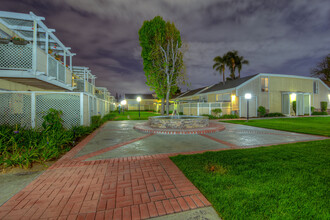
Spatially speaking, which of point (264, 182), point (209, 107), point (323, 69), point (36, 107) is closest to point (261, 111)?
point (209, 107)

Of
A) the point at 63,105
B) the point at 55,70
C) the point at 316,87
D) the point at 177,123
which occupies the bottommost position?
the point at 177,123

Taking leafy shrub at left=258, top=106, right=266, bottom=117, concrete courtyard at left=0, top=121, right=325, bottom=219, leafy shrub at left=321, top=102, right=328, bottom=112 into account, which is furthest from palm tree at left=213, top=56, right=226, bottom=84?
concrete courtyard at left=0, top=121, right=325, bottom=219

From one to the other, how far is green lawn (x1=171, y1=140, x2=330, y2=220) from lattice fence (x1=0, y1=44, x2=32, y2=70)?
763cm

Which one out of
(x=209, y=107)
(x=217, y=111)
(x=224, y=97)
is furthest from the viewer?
(x=224, y=97)

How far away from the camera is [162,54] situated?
1301 centimetres

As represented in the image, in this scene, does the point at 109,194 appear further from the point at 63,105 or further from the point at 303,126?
the point at 303,126

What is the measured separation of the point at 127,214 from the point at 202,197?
1122mm

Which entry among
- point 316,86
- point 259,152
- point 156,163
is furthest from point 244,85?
point 156,163

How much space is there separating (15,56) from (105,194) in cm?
771

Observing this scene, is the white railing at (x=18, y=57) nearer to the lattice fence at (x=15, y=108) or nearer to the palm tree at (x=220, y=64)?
the lattice fence at (x=15, y=108)

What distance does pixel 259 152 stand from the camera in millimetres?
4461

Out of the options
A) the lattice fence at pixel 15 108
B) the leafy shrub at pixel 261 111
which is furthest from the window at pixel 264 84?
the lattice fence at pixel 15 108

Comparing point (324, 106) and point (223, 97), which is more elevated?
point (223, 97)

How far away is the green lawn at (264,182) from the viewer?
1956 millimetres
